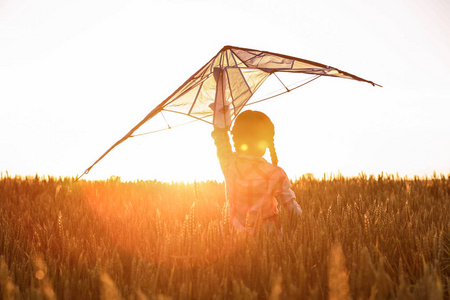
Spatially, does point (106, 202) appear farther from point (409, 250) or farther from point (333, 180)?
point (333, 180)

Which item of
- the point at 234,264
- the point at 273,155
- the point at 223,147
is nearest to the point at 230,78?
the point at 223,147

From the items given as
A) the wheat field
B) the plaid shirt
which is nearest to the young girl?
the plaid shirt

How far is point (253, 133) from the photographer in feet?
10.8

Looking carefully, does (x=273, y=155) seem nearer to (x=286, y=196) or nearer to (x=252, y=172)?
(x=252, y=172)

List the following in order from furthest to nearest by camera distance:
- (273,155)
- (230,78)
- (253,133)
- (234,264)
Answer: (230,78) < (273,155) < (253,133) < (234,264)

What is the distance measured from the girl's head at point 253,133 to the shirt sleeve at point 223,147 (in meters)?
0.11

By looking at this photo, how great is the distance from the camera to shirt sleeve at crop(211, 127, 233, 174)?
3486 millimetres

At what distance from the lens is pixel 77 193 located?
23.0ft

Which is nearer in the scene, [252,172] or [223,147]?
[252,172]

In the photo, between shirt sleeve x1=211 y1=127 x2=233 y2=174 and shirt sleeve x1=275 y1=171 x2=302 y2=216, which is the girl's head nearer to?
shirt sleeve x1=211 y1=127 x2=233 y2=174

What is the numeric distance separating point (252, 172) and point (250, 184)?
0.40 feet

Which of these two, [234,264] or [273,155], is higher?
[273,155]

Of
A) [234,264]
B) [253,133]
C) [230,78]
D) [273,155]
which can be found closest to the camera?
[234,264]

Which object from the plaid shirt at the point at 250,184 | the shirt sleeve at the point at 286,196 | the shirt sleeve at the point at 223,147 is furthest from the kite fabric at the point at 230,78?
the shirt sleeve at the point at 286,196
